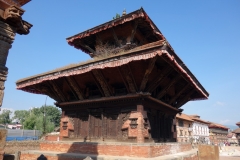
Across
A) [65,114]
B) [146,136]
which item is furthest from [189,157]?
→ [65,114]

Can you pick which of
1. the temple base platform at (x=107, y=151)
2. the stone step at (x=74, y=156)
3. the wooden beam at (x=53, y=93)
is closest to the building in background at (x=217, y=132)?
the stone step at (x=74, y=156)

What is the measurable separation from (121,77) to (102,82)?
1.00m

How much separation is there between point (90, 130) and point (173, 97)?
202 inches

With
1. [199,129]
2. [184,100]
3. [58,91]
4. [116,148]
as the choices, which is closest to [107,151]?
[116,148]

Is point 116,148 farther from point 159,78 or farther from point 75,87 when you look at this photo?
point 75,87

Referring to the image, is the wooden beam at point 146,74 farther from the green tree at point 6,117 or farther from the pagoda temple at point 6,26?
the green tree at point 6,117

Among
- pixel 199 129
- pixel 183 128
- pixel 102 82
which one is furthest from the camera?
pixel 199 129

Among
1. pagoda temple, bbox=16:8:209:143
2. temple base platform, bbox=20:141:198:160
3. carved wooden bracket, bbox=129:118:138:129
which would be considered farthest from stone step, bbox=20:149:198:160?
carved wooden bracket, bbox=129:118:138:129

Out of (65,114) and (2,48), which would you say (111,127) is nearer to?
(65,114)

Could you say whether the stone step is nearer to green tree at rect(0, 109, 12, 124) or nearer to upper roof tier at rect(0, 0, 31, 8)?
upper roof tier at rect(0, 0, 31, 8)

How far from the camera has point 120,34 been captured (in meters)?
10.4

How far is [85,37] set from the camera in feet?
36.5

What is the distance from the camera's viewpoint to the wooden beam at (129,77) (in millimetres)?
7895

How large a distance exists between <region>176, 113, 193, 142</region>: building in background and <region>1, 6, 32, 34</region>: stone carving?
38710 mm
